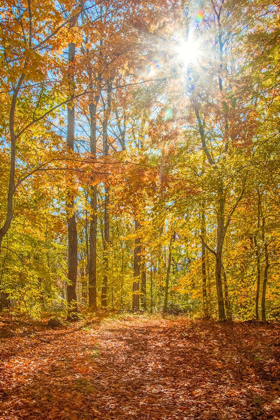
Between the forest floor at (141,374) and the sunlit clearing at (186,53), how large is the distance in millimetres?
7096

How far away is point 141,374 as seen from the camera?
4980mm

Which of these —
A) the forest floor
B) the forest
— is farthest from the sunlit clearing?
the forest floor

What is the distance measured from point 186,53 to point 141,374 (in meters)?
7.84

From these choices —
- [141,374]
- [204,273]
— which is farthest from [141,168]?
[204,273]

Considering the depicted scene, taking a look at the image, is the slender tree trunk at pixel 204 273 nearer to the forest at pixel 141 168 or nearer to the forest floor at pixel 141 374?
the forest at pixel 141 168

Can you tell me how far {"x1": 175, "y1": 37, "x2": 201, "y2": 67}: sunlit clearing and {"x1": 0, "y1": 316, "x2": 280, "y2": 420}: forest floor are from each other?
7.10 m

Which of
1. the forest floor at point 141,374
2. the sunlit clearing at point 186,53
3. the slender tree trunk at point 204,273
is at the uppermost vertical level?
the sunlit clearing at point 186,53

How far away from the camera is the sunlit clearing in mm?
6969

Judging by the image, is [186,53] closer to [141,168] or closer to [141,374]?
[141,168]

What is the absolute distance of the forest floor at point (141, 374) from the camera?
3455 mm

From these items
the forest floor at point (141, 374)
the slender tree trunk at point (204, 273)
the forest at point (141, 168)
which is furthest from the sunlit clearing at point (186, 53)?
the forest floor at point (141, 374)

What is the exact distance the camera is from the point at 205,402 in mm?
3676

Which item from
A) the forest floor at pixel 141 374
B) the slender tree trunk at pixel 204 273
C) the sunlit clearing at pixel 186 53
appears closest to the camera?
the forest floor at pixel 141 374

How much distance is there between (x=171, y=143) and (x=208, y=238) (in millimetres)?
4218
